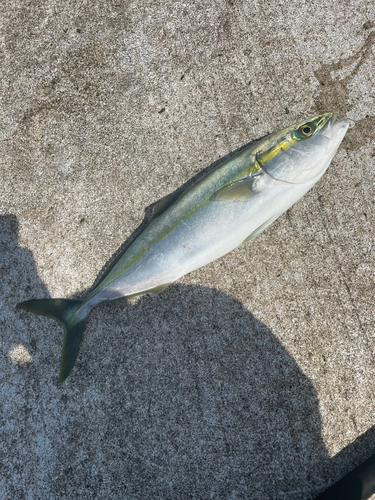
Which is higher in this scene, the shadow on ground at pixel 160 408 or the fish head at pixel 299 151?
the fish head at pixel 299 151

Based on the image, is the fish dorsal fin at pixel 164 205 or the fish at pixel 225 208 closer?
the fish at pixel 225 208

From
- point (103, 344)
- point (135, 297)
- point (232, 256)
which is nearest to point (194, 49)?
point (232, 256)

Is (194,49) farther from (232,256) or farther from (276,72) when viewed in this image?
(232,256)

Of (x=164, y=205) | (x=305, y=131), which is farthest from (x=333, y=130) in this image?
(x=164, y=205)

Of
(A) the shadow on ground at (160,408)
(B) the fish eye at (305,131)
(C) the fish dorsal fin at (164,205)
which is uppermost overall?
(C) the fish dorsal fin at (164,205)

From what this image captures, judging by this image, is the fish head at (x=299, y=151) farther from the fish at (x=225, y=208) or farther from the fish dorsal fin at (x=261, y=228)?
the fish dorsal fin at (x=261, y=228)

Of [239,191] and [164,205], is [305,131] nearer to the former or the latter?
[239,191]

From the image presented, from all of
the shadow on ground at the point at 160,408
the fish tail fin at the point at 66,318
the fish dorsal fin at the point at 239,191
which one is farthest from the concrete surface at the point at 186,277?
the fish dorsal fin at the point at 239,191
